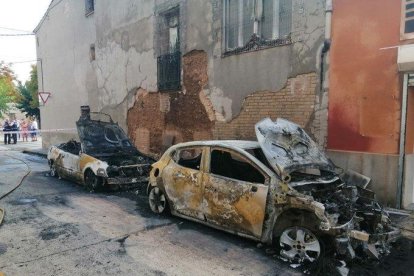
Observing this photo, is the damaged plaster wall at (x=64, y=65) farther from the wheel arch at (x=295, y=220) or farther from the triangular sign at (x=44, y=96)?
the wheel arch at (x=295, y=220)

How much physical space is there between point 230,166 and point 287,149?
0.98 meters

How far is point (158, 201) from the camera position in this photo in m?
6.29

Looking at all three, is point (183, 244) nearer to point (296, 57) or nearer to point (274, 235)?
point (274, 235)

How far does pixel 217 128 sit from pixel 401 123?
4.77m

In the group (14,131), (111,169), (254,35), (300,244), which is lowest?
(300,244)

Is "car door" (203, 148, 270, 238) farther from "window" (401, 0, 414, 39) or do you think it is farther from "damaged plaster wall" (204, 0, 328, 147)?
"window" (401, 0, 414, 39)

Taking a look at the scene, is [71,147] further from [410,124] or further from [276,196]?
[410,124]

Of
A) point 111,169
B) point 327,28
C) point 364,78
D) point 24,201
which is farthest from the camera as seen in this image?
→ point 111,169

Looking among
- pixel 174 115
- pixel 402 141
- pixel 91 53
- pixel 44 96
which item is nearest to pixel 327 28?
pixel 402 141

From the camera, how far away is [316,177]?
5.06 m

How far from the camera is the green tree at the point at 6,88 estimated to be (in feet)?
102

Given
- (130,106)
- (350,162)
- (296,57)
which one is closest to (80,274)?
(350,162)

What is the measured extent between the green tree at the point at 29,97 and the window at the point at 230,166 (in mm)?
27216

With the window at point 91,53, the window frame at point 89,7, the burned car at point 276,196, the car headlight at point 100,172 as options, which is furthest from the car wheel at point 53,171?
the window frame at point 89,7
